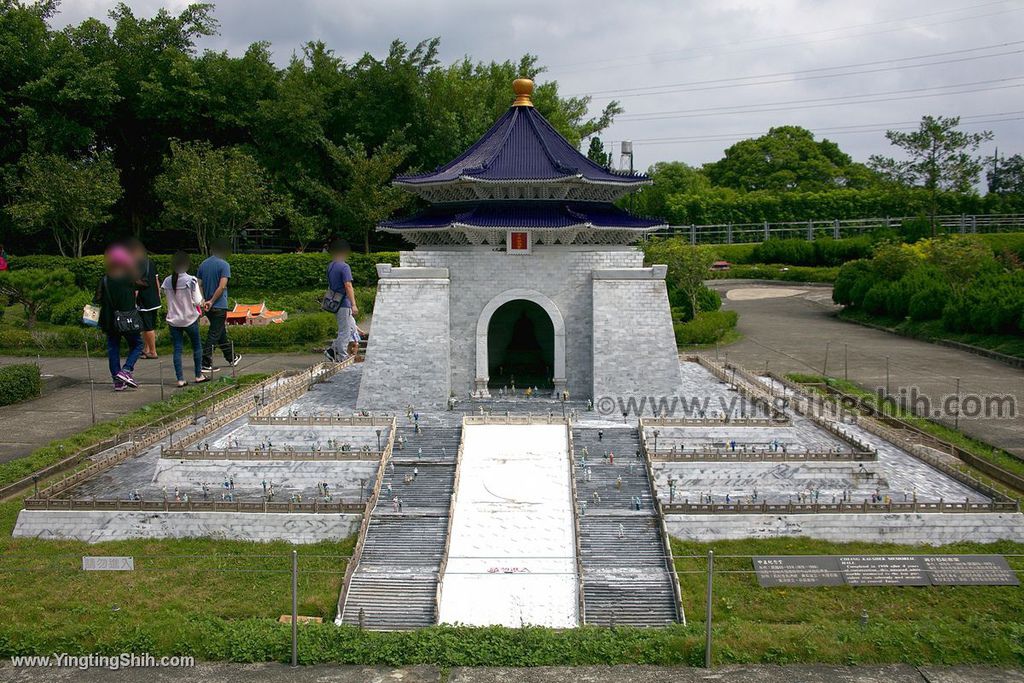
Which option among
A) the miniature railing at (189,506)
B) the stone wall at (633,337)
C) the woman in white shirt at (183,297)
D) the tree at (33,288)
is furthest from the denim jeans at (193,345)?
the tree at (33,288)

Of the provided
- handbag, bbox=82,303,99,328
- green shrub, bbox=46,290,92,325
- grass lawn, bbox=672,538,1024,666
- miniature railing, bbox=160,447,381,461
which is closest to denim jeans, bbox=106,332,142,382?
handbag, bbox=82,303,99,328

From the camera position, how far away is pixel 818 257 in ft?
197

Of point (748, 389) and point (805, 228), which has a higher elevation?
point (805, 228)

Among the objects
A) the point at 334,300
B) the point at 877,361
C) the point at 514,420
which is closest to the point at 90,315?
the point at 334,300

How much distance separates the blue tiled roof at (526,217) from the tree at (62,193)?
2447cm

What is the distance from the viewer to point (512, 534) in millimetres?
18391

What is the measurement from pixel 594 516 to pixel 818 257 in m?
46.4

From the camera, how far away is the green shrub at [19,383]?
29.0 m

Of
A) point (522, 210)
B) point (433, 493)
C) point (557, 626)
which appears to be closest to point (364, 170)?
point (522, 210)

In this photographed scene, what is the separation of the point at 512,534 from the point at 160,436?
11247 mm

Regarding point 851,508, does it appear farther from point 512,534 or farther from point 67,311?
point 67,311

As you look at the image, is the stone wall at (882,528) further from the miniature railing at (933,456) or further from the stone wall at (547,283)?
the stone wall at (547,283)

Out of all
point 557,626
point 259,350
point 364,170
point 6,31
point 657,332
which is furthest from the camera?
point 364,170

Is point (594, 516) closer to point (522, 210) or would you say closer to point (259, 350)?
point (522, 210)
